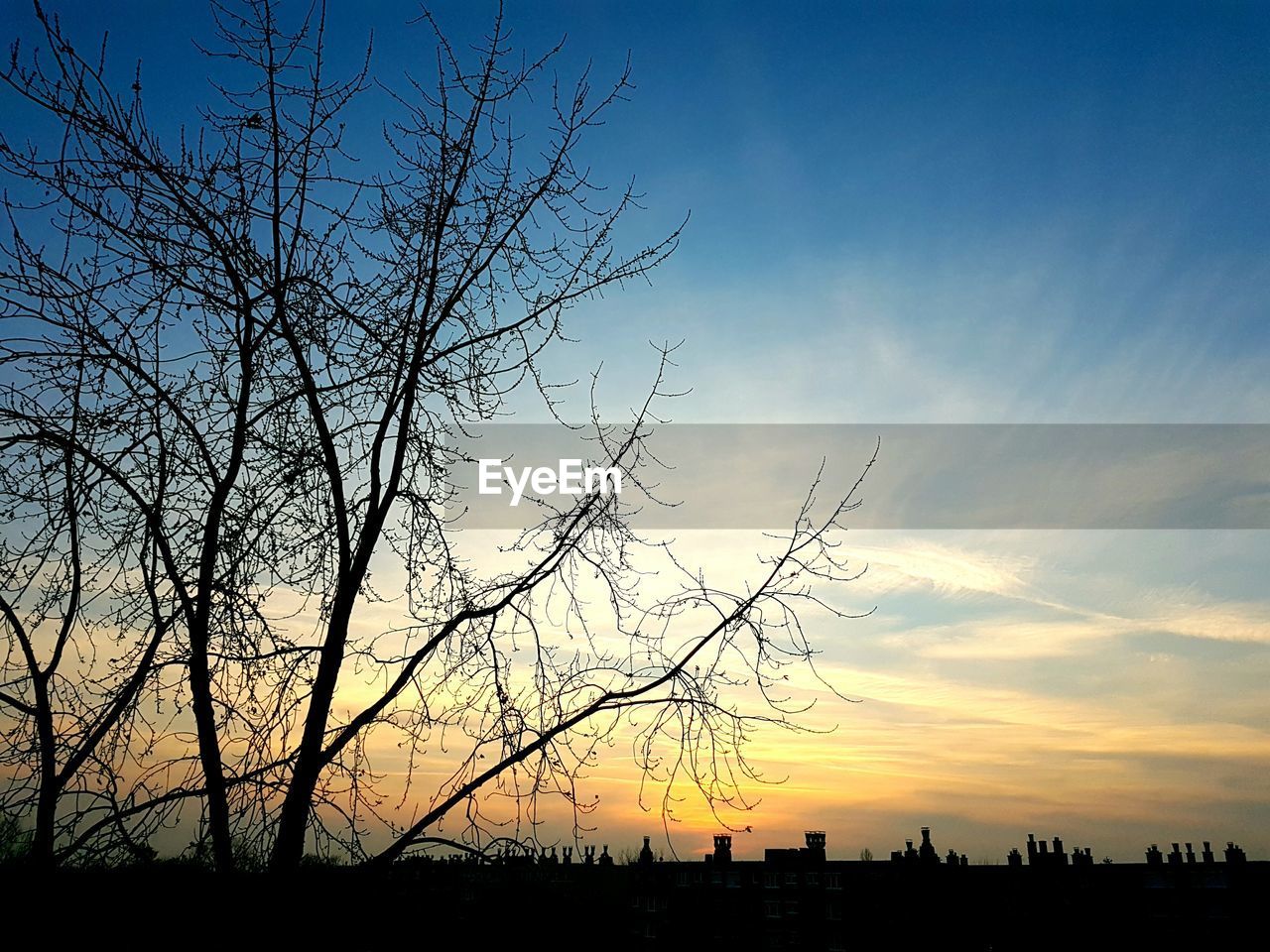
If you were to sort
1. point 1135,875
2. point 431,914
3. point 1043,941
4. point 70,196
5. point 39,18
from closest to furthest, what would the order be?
point 39,18 → point 70,196 → point 431,914 → point 1043,941 → point 1135,875

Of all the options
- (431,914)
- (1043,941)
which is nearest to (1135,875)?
(1043,941)

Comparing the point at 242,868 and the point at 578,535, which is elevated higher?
the point at 578,535

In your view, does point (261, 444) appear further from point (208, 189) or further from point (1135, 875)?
point (1135, 875)

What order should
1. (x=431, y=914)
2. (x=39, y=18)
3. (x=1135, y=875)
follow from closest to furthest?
(x=39, y=18) < (x=431, y=914) < (x=1135, y=875)

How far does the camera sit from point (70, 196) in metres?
4.08

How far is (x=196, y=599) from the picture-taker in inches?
161

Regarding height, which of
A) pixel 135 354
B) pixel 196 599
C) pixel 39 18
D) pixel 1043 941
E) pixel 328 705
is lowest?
pixel 1043 941

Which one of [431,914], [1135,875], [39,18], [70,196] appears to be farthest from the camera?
[1135,875]

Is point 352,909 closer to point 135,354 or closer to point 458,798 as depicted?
point 458,798

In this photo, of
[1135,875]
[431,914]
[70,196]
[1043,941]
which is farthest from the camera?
[1135,875]

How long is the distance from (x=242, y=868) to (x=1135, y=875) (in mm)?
65386

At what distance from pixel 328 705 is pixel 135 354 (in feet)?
6.50

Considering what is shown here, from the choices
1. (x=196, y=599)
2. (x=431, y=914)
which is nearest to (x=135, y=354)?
(x=196, y=599)

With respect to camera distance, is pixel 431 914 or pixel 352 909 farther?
pixel 431 914
